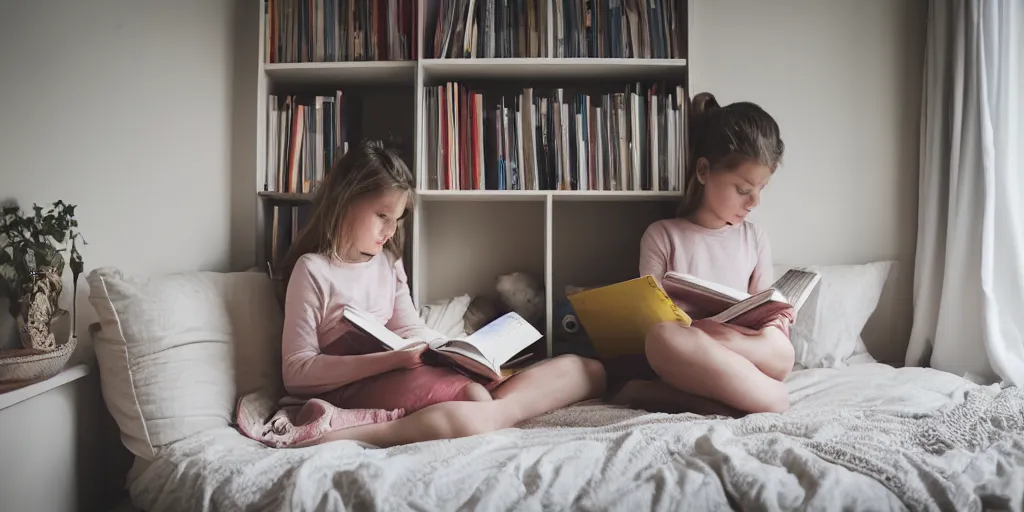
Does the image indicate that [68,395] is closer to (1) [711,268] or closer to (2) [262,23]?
(2) [262,23]

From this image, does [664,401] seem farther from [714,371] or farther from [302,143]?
[302,143]

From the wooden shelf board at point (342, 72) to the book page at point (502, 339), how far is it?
2.73 feet

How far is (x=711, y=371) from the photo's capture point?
1.33 metres

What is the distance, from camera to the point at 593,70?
6.04 ft

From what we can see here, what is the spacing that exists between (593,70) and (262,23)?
950mm

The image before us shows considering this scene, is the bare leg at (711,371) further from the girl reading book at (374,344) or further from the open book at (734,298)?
the girl reading book at (374,344)

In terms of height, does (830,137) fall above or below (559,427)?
above

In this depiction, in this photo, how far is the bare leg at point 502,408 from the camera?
48.1 inches

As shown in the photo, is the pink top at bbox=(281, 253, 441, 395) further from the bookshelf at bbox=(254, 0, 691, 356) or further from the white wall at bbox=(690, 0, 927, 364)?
Result: the white wall at bbox=(690, 0, 927, 364)

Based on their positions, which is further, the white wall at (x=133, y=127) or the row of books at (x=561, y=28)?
the row of books at (x=561, y=28)

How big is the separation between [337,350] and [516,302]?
665mm

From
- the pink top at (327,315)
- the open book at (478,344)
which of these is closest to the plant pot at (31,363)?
the pink top at (327,315)

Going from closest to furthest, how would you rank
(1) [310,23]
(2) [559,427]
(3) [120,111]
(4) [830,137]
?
(2) [559,427] < (3) [120,111] < (1) [310,23] < (4) [830,137]

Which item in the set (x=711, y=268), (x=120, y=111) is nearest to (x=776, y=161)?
(x=711, y=268)
